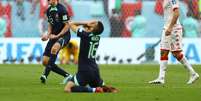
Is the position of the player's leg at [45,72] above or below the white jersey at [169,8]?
below

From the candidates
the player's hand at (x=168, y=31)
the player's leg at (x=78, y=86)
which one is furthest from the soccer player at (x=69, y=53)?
the player's leg at (x=78, y=86)

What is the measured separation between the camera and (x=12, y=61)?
85.7 ft

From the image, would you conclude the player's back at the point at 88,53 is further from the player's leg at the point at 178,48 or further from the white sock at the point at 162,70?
the player's leg at the point at 178,48

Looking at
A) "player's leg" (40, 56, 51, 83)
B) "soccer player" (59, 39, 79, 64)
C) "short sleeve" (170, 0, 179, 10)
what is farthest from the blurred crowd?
"short sleeve" (170, 0, 179, 10)

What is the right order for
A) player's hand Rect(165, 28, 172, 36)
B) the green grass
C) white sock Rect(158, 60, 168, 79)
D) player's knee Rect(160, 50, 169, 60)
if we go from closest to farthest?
the green grass → player's hand Rect(165, 28, 172, 36) → white sock Rect(158, 60, 168, 79) → player's knee Rect(160, 50, 169, 60)

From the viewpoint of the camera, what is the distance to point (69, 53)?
2591 centimetres

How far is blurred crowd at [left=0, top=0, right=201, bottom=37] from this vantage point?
1073 inches

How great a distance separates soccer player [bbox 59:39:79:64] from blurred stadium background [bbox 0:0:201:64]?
30.1 inches

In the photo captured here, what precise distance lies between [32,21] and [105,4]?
111 inches

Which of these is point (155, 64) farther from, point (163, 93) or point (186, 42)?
point (163, 93)

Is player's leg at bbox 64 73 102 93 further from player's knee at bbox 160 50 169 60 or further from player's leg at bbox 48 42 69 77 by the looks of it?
player's knee at bbox 160 50 169 60

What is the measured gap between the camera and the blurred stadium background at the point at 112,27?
26281mm

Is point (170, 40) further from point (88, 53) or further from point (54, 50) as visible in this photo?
point (88, 53)

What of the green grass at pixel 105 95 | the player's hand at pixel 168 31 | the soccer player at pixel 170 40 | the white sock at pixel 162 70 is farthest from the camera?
the white sock at pixel 162 70
